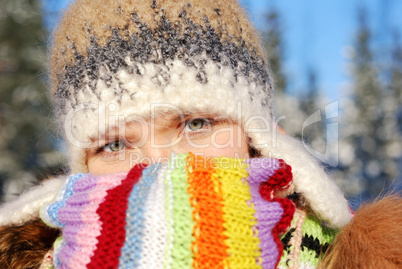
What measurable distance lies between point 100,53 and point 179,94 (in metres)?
0.33

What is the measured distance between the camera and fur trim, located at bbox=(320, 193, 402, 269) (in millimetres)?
1298

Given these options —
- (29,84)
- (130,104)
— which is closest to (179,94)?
(130,104)

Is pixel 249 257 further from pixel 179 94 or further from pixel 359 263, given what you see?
pixel 179 94

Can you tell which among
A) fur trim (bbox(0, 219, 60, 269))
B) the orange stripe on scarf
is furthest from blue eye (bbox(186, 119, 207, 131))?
fur trim (bbox(0, 219, 60, 269))

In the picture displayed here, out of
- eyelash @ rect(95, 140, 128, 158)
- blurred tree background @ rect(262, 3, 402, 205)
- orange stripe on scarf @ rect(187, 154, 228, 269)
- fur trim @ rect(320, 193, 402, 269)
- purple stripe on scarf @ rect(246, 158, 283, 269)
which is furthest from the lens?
blurred tree background @ rect(262, 3, 402, 205)

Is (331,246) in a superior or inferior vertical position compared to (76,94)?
inferior

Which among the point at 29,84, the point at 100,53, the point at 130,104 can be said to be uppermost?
the point at 29,84

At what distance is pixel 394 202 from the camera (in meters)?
1.50

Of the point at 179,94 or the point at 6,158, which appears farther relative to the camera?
the point at 6,158

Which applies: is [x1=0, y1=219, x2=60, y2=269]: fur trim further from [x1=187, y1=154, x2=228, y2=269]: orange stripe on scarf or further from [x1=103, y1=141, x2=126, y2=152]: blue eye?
[x1=187, y1=154, x2=228, y2=269]: orange stripe on scarf

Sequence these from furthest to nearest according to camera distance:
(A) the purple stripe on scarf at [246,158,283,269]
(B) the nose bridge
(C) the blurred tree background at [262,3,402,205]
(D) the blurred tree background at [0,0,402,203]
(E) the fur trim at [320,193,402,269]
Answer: (C) the blurred tree background at [262,3,402,205] → (D) the blurred tree background at [0,0,402,203] → (B) the nose bridge → (E) the fur trim at [320,193,402,269] → (A) the purple stripe on scarf at [246,158,283,269]

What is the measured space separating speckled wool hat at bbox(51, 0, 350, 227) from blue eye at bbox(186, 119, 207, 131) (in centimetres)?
9

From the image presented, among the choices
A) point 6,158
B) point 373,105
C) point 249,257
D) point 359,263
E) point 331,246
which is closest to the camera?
point 249,257

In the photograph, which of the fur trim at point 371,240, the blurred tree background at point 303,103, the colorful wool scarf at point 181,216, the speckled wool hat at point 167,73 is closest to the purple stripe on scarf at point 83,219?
the colorful wool scarf at point 181,216
